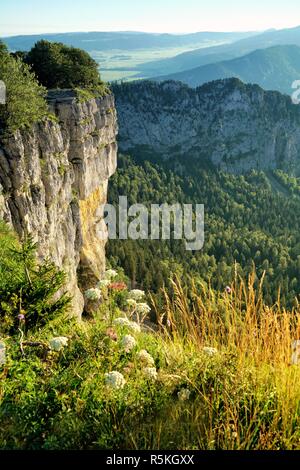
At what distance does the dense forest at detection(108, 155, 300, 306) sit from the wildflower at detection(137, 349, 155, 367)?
70090 millimetres

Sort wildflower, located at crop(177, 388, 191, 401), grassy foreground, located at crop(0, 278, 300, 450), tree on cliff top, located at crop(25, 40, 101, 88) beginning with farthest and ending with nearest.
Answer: tree on cliff top, located at crop(25, 40, 101, 88) < wildflower, located at crop(177, 388, 191, 401) < grassy foreground, located at crop(0, 278, 300, 450)

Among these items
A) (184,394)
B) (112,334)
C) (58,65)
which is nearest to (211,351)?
(184,394)

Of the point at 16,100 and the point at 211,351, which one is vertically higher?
the point at 16,100

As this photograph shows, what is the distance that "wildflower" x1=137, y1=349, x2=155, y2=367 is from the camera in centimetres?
640

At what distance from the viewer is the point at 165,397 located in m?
5.92

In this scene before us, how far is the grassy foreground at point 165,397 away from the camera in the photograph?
5121 millimetres

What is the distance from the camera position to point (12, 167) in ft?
69.7

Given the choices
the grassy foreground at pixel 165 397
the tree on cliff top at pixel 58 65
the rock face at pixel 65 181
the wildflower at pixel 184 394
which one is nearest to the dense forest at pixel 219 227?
the rock face at pixel 65 181

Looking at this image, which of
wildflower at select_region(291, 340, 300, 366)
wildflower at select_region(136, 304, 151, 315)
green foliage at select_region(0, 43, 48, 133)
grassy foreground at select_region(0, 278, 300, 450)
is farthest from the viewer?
green foliage at select_region(0, 43, 48, 133)

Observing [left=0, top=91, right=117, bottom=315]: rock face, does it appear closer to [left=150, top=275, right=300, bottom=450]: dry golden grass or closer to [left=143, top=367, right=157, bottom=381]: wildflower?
[left=143, top=367, right=157, bottom=381]: wildflower

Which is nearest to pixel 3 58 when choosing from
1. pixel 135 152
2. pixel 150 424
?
pixel 150 424

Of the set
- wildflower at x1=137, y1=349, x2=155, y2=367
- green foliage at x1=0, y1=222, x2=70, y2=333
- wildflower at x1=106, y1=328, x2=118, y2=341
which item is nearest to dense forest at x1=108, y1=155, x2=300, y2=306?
green foliage at x1=0, y1=222, x2=70, y2=333

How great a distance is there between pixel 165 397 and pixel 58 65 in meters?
34.2

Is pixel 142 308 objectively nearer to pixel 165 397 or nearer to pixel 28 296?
pixel 165 397
